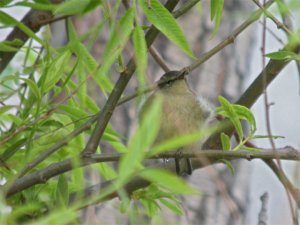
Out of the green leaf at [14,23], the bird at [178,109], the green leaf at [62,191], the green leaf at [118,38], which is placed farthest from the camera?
the bird at [178,109]

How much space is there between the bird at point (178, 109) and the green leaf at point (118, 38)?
2.80 ft

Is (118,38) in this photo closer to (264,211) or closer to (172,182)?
(172,182)

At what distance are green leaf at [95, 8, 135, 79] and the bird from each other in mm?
A: 852

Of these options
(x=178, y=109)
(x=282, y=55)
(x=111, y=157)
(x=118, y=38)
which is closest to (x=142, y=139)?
(x=118, y=38)

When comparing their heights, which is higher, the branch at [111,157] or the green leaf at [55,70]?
the green leaf at [55,70]

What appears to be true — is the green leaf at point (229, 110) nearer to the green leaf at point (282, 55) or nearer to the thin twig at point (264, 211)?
the green leaf at point (282, 55)

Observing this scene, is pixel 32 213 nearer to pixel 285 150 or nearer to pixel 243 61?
pixel 285 150

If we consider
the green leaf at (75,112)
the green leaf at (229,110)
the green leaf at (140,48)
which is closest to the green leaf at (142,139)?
the green leaf at (140,48)

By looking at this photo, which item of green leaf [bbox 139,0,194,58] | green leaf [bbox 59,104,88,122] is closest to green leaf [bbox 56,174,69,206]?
green leaf [bbox 59,104,88,122]

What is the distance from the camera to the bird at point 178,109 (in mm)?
2318

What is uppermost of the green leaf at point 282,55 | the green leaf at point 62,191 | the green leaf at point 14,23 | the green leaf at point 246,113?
the green leaf at point 14,23

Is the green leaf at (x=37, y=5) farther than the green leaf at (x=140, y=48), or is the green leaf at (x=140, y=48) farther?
the green leaf at (x=37, y=5)

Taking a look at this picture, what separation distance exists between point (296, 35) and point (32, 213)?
789mm

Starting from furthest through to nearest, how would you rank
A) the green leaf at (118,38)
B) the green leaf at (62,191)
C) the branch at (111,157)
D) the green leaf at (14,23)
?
the green leaf at (14,23)
the green leaf at (62,191)
the branch at (111,157)
the green leaf at (118,38)
